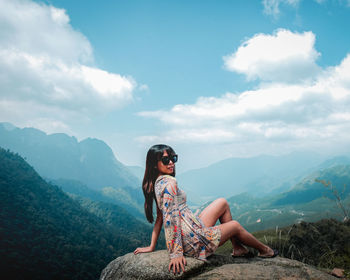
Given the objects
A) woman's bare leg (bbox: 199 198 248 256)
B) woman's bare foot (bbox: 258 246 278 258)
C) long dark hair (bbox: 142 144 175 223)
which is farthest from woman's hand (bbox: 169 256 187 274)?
woman's bare foot (bbox: 258 246 278 258)

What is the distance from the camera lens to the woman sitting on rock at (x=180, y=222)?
418 centimetres

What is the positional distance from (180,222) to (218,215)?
997 mm

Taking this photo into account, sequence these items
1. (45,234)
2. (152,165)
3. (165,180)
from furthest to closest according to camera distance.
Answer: (45,234) → (152,165) → (165,180)

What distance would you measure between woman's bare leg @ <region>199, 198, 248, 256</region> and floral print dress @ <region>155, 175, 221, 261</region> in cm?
30

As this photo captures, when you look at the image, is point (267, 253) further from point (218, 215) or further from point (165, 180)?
point (165, 180)

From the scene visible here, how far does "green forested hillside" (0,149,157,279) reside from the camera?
9200 cm

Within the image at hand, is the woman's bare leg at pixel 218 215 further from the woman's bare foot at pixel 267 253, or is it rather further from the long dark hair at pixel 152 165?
the long dark hair at pixel 152 165

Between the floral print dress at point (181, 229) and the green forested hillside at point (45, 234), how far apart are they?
10344cm

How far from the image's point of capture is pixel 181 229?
171 inches

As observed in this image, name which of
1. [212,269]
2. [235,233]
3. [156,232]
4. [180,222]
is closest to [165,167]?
[180,222]

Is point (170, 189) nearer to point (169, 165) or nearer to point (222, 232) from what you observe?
point (169, 165)

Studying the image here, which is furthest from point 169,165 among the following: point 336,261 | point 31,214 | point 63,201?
point 63,201

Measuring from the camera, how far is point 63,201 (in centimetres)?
16350

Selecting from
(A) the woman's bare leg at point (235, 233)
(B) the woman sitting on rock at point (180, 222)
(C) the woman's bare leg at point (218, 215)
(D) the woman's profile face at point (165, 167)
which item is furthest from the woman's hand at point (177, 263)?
(D) the woman's profile face at point (165, 167)
